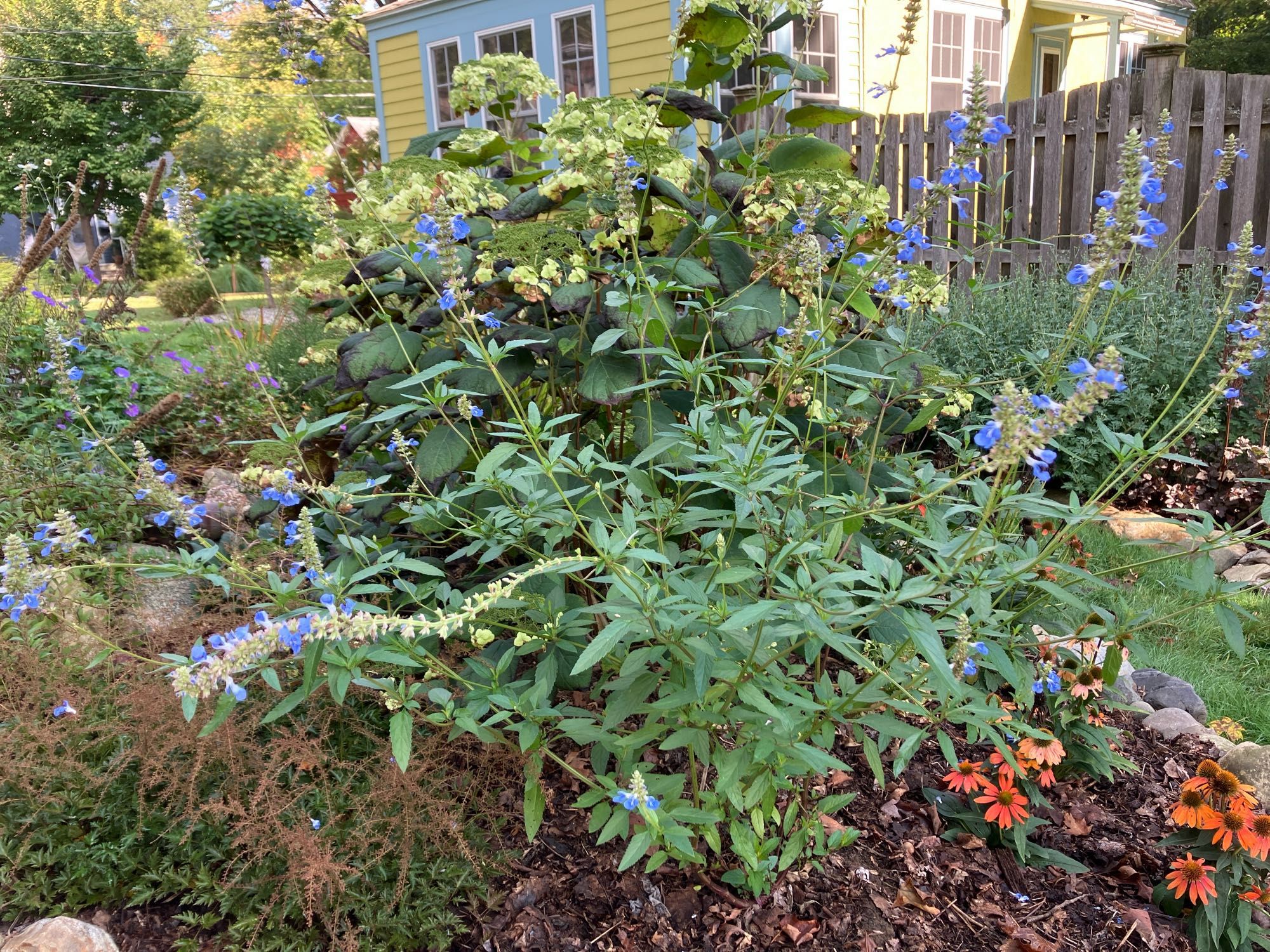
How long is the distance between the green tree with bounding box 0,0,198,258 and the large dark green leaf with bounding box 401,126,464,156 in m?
18.6

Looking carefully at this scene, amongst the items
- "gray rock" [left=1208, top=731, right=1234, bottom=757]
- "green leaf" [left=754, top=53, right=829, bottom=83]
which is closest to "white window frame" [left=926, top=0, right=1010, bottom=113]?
"green leaf" [left=754, top=53, right=829, bottom=83]

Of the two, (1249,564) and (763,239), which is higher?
(763,239)

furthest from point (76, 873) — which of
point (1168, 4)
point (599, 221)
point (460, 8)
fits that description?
point (1168, 4)

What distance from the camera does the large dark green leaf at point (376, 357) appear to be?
7.23 feet

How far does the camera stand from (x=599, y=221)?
233 centimetres

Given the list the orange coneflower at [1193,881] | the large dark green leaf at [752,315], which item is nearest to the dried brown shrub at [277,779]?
the large dark green leaf at [752,315]

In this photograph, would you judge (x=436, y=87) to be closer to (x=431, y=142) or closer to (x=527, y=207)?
(x=431, y=142)

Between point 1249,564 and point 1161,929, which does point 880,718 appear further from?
point 1249,564

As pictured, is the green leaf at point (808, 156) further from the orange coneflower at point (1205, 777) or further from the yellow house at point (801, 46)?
the yellow house at point (801, 46)

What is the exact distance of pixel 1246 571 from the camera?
3.84m

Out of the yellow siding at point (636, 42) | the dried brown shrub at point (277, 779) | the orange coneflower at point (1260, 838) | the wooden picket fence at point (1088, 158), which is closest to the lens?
the orange coneflower at point (1260, 838)

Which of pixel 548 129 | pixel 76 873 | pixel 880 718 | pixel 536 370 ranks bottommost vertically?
pixel 76 873

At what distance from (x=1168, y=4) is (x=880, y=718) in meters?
19.0

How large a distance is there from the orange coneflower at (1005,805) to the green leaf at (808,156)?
1607 mm
